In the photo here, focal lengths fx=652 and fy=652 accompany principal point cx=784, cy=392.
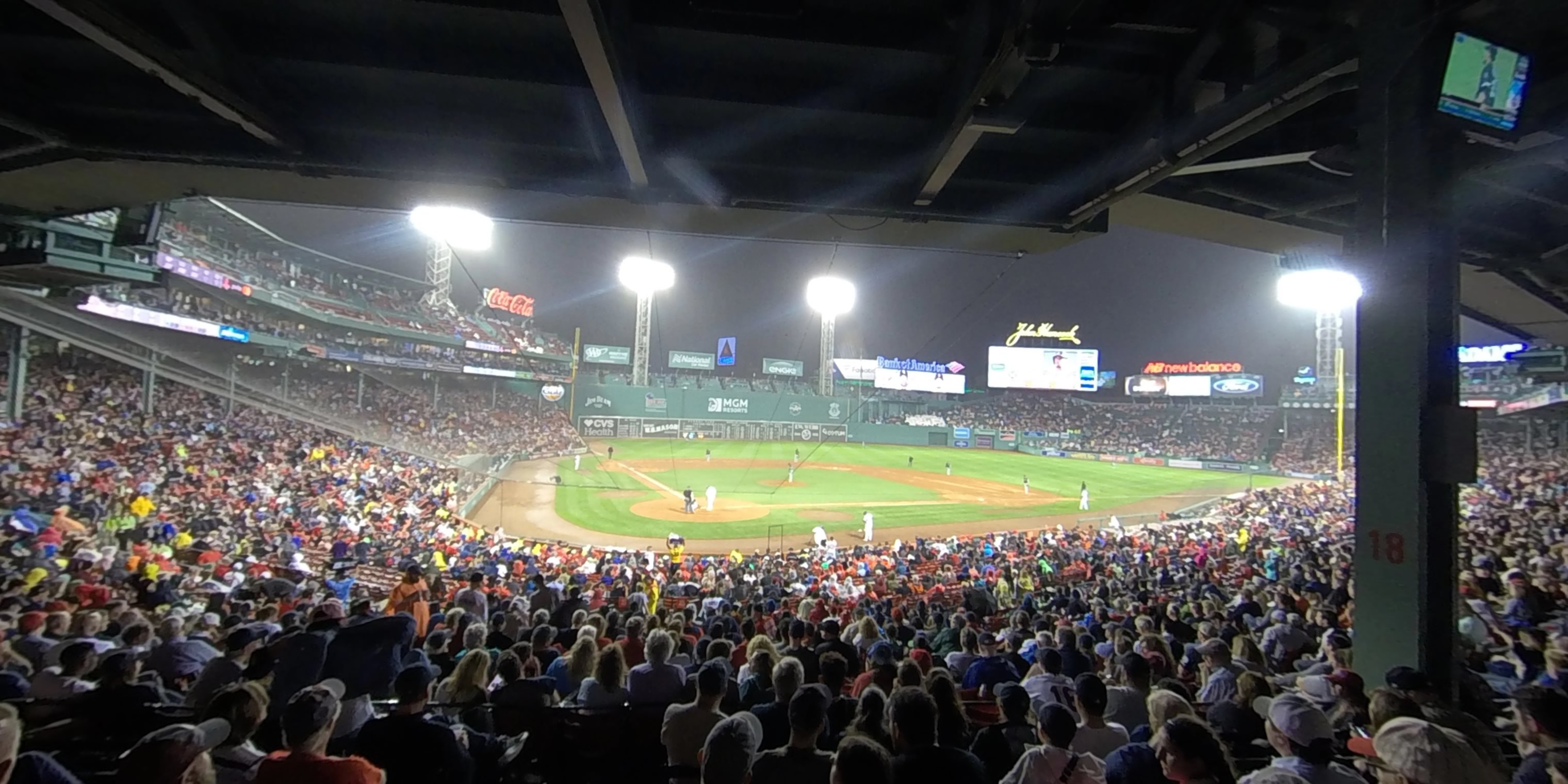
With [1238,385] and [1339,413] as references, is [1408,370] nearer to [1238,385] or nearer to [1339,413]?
[1339,413]

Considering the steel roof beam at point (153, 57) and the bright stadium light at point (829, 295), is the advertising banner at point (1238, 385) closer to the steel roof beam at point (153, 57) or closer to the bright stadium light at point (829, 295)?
the bright stadium light at point (829, 295)

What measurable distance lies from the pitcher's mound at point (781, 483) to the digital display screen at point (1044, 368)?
147 feet

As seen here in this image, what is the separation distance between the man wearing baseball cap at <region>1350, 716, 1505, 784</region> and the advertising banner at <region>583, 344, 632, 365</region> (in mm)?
73462

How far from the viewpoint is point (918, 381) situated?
252ft

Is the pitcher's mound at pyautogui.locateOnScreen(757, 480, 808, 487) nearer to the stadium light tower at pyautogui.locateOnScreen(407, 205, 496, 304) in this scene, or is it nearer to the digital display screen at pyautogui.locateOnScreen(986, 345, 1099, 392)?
the stadium light tower at pyautogui.locateOnScreen(407, 205, 496, 304)

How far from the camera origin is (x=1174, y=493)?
4072 cm

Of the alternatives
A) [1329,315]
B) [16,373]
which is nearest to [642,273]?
[16,373]

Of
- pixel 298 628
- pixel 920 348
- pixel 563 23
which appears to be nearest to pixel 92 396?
pixel 298 628

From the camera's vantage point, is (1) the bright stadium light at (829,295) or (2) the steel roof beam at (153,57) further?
(1) the bright stadium light at (829,295)

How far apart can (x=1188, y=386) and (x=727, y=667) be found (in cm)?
8116

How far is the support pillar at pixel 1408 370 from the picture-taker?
15.0 feet

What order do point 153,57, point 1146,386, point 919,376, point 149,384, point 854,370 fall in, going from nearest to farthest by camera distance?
point 153,57 → point 149,384 → point 1146,386 → point 854,370 → point 919,376

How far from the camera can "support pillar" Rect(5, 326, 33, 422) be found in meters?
20.0

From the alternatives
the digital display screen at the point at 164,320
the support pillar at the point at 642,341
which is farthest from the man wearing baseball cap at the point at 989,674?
the support pillar at the point at 642,341
